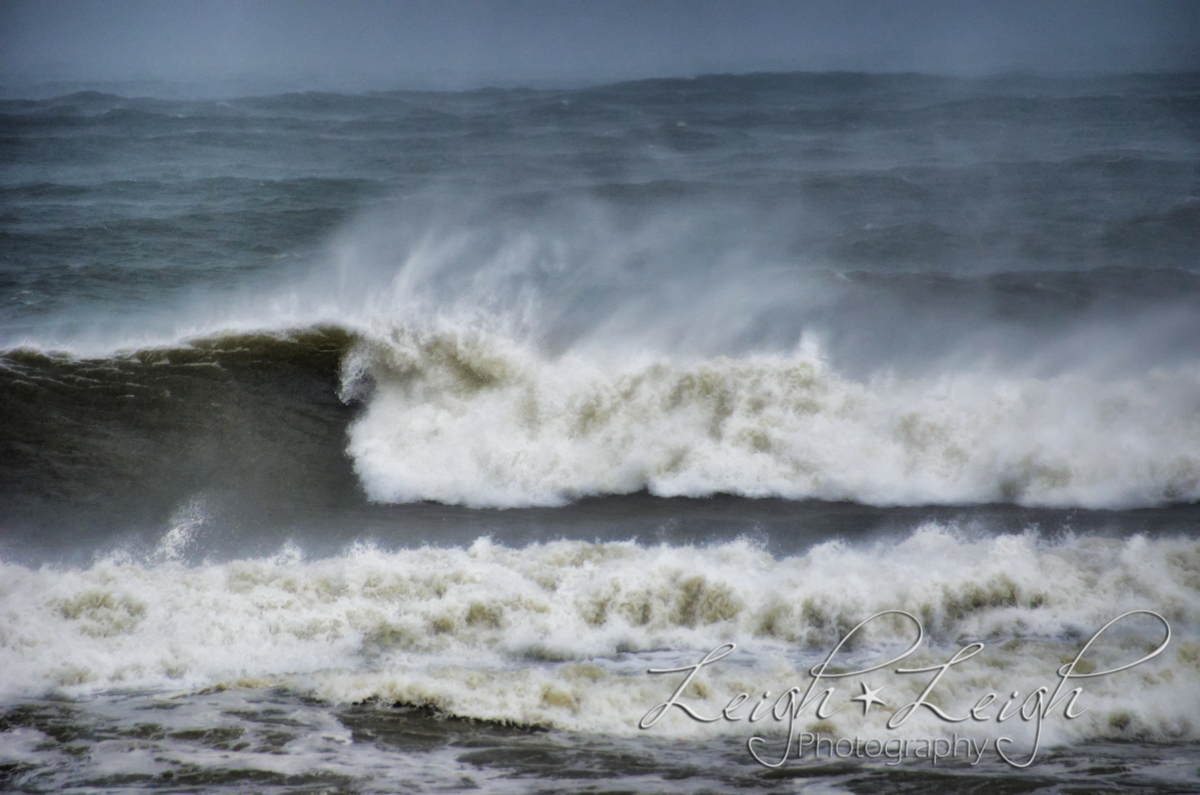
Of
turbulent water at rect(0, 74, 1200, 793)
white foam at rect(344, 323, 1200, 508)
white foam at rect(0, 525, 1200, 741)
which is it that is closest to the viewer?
turbulent water at rect(0, 74, 1200, 793)

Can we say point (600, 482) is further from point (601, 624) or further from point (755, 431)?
point (601, 624)

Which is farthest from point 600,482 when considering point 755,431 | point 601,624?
point 601,624

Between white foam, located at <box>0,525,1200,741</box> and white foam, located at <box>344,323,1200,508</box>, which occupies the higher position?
white foam, located at <box>344,323,1200,508</box>

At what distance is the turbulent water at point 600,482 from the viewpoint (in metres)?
5.46

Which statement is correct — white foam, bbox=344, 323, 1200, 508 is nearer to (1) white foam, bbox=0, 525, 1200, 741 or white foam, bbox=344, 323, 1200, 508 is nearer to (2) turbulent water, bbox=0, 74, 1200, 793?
(2) turbulent water, bbox=0, 74, 1200, 793

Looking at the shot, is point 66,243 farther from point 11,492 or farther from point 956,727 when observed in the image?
point 956,727

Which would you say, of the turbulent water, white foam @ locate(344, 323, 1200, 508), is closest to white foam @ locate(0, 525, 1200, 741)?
the turbulent water

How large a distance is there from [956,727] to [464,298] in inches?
367

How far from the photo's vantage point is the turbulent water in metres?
5.46

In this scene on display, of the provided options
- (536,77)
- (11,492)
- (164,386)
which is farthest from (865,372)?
(536,77)

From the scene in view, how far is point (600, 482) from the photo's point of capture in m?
9.55

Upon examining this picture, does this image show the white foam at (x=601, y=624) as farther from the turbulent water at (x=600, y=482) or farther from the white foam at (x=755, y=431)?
the white foam at (x=755, y=431)

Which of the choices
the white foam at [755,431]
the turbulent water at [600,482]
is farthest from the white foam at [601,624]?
the white foam at [755,431]

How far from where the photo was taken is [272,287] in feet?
48.4
